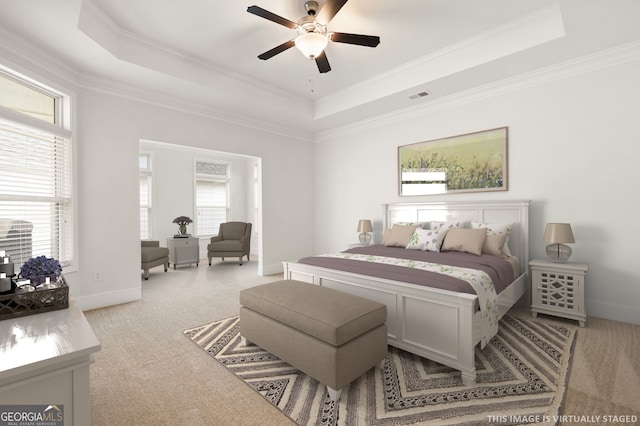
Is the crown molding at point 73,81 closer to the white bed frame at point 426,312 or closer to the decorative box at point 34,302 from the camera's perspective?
the decorative box at point 34,302

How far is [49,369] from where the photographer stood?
1.06 m

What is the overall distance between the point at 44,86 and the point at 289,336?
3603mm

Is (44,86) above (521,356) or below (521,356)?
above

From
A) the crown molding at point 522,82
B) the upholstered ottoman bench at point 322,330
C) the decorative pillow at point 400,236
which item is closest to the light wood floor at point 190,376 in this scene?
the upholstered ottoman bench at point 322,330

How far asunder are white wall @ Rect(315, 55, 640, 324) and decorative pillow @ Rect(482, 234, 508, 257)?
59 centimetres

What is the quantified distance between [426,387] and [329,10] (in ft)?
9.49

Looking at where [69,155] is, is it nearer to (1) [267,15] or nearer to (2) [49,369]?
(1) [267,15]

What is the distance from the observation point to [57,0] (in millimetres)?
2348

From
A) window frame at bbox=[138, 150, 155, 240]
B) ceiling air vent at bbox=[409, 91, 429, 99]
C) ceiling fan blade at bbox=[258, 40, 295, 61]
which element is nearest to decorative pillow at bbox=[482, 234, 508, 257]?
ceiling air vent at bbox=[409, 91, 429, 99]

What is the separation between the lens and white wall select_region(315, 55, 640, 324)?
3.11 metres

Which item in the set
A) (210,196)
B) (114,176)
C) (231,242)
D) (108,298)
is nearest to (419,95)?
(114,176)

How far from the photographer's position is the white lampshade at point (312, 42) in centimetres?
263

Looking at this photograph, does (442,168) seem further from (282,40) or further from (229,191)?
(229,191)

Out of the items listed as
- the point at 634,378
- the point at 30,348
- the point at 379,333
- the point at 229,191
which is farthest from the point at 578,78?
the point at 229,191
